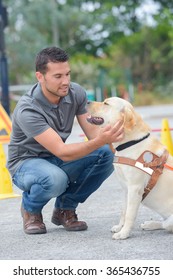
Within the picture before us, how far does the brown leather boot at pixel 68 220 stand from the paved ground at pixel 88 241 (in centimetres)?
5

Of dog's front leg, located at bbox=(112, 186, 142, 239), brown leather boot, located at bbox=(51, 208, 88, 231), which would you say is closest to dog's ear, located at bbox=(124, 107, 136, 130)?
dog's front leg, located at bbox=(112, 186, 142, 239)

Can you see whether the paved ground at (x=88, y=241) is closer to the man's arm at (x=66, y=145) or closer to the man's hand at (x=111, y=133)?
the man's arm at (x=66, y=145)

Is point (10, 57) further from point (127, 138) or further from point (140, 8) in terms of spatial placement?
point (127, 138)

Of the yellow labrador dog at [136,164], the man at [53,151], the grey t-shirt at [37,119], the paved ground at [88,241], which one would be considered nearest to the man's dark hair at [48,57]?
the man at [53,151]

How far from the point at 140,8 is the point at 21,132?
144 feet

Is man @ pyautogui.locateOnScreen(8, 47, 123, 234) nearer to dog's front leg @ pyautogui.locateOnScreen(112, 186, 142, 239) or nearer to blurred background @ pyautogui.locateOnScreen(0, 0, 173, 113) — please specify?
dog's front leg @ pyautogui.locateOnScreen(112, 186, 142, 239)

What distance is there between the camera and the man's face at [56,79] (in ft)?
16.4

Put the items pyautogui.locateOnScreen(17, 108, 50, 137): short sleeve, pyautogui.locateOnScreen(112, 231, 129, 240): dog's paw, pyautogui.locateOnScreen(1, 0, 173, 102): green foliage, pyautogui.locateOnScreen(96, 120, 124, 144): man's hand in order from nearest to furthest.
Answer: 1. pyautogui.locateOnScreen(96, 120, 124, 144): man's hand
2. pyautogui.locateOnScreen(112, 231, 129, 240): dog's paw
3. pyautogui.locateOnScreen(17, 108, 50, 137): short sleeve
4. pyautogui.locateOnScreen(1, 0, 173, 102): green foliage

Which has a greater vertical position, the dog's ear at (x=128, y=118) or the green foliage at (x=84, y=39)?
the dog's ear at (x=128, y=118)

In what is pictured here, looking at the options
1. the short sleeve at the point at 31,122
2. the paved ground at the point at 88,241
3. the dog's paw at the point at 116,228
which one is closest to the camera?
the paved ground at the point at 88,241

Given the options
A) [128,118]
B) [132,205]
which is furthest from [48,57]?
[132,205]

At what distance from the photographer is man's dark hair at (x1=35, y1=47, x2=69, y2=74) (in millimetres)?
4988

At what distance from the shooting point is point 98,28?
152 feet
